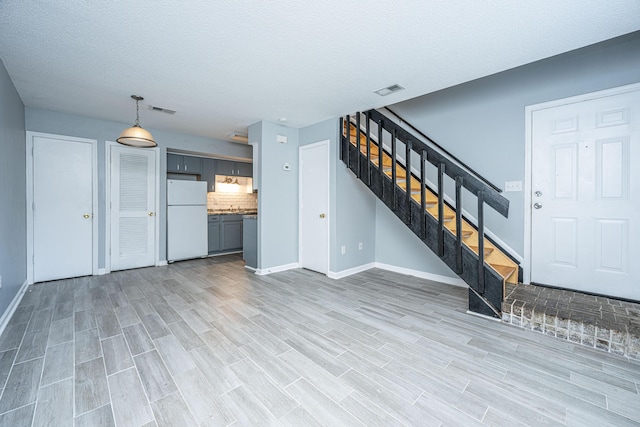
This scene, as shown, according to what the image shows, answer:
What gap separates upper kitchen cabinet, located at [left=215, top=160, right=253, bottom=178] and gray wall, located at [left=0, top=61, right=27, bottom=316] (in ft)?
10.3

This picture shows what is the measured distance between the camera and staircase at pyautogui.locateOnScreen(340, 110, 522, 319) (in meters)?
2.56

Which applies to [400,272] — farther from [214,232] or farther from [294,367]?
[214,232]

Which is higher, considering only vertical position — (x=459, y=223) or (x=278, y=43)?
(x=278, y=43)

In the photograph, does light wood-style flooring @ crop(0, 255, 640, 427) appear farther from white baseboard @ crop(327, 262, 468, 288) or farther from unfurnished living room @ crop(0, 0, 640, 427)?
white baseboard @ crop(327, 262, 468, 288)

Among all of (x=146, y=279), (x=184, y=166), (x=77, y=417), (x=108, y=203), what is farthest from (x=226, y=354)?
(x=184, y=166)

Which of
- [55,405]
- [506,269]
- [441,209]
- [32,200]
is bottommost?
[55,405]

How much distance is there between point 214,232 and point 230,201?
1.27m

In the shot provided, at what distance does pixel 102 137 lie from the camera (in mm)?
4352

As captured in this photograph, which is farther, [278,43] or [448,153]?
[448,153]

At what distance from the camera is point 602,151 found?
273 centimetres

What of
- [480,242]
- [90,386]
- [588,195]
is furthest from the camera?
[588,195]

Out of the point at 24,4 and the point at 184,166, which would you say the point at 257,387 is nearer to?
the point at 24,4

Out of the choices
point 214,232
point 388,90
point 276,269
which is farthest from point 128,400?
point 214,232

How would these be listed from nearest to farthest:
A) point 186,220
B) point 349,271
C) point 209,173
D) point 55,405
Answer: point 55,405, point 349,271, point 186,220, point 209,173
